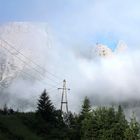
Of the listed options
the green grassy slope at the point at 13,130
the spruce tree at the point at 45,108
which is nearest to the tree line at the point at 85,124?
the spruce tree at the point at 45,108

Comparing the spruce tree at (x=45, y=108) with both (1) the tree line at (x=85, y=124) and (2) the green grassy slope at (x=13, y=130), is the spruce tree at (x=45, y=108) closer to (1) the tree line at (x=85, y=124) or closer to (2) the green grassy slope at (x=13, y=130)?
(1) the tree line at (x=85, y=124)

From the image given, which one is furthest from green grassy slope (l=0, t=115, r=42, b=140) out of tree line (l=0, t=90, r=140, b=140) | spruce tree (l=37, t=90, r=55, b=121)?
spruce tree (l=37, t=90, r=55, b=121)


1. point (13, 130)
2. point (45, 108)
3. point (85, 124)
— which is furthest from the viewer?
point (45, 108)

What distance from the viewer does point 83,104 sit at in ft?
333

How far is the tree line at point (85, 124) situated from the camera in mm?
71381

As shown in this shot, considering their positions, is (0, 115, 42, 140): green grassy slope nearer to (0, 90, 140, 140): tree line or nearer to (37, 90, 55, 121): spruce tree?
(0, 90, 140, 140): tree line

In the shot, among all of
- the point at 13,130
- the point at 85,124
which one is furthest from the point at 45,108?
the point at 85,124

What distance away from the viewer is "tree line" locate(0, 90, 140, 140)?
2810 inches

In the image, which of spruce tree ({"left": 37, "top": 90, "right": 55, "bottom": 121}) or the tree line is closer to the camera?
the tree line

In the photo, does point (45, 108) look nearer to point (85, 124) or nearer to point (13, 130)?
point (13, 130)

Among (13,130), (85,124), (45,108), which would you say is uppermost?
(45,108)

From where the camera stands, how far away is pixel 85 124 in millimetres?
78250

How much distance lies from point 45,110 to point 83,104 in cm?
945

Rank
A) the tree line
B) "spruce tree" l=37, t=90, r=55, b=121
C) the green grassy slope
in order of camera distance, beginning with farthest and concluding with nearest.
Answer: "spruce tree" l=37, t=90, r=55, b=121
the tree line
the green grassy slope
